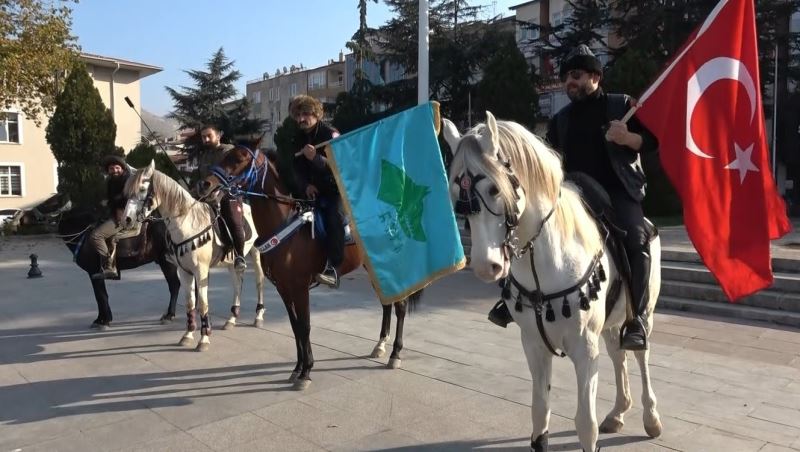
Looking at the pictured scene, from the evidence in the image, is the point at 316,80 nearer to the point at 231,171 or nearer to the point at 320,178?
the point at 320,178

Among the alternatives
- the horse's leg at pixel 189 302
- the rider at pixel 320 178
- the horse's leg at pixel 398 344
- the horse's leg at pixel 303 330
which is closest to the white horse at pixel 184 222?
the horse's leg at pixel 189 302

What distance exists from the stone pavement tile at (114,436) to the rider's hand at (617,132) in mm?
3826

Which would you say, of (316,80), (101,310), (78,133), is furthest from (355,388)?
(316,80)

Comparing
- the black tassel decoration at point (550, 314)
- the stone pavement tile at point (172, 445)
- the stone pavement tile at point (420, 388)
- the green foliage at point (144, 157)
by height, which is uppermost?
the green foliage at point (144, 157)

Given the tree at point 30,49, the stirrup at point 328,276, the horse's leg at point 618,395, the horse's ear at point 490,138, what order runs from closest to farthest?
the horse's ear at point 490,138, the horse's leg at point 618,395, the stirrup at point 328,276, the tree at point 30,49

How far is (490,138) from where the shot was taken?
2.72 meters

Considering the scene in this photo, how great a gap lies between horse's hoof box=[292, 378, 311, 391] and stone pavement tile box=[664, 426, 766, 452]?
309cm

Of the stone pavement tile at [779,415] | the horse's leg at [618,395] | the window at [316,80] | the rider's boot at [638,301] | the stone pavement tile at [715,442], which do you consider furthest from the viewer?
the window at [316,80]

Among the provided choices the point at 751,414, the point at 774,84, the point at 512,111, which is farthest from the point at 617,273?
the point at 774,84

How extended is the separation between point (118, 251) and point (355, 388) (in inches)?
177

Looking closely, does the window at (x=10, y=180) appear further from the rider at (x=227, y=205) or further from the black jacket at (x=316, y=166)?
the black jacket at (x=316, y=166)

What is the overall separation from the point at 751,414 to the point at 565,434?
5.23ft

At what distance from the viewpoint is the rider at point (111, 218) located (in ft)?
23.8

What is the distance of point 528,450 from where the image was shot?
12.9ft
